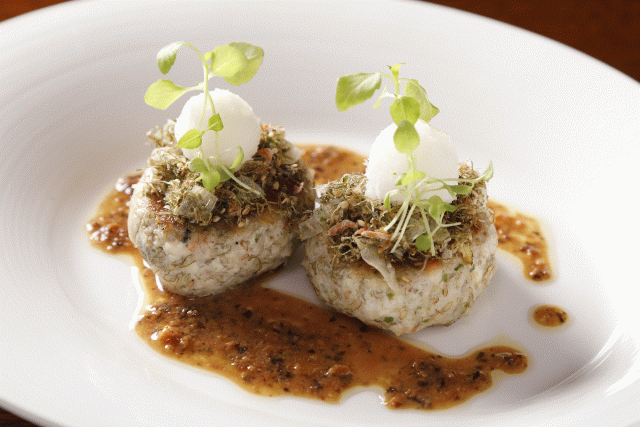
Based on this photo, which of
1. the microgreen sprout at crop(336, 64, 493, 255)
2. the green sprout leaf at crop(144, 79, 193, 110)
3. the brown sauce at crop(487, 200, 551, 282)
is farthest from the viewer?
the brown sauce at crop(487, 200, 551, 282)

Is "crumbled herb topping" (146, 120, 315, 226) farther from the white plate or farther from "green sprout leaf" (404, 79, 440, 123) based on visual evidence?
"green sprout leaf" (404, 79, 440, 123)

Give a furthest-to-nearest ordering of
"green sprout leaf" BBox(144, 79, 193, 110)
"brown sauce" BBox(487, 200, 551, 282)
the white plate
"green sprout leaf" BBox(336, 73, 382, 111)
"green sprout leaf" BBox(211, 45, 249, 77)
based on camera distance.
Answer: "brown sauce" BBox(487, 200, 551, 282), "green sprout leaf" BBox(144, 79, 193, 110), "green sprout leaf" BBox(211, 45, 249, 77), "green sprout leaf" BBox(336, 73, 382, 111), the white plate

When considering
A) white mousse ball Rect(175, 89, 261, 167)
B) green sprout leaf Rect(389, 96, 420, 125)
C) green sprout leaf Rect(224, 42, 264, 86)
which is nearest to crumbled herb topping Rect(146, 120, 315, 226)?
white mousse ball Rect(175, 89, 261, 167)

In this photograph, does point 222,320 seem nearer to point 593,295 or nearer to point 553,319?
point 553,319

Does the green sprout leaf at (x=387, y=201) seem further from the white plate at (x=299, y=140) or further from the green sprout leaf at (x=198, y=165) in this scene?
the green sprout leaf at (x=198, y=165)

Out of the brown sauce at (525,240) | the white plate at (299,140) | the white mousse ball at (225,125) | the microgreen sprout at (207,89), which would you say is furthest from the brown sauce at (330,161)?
the microgreen sprout at (207,89)

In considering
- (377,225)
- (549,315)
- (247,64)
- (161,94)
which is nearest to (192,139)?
(161,94)

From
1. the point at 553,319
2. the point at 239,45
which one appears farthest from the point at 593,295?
the point at 239,45
